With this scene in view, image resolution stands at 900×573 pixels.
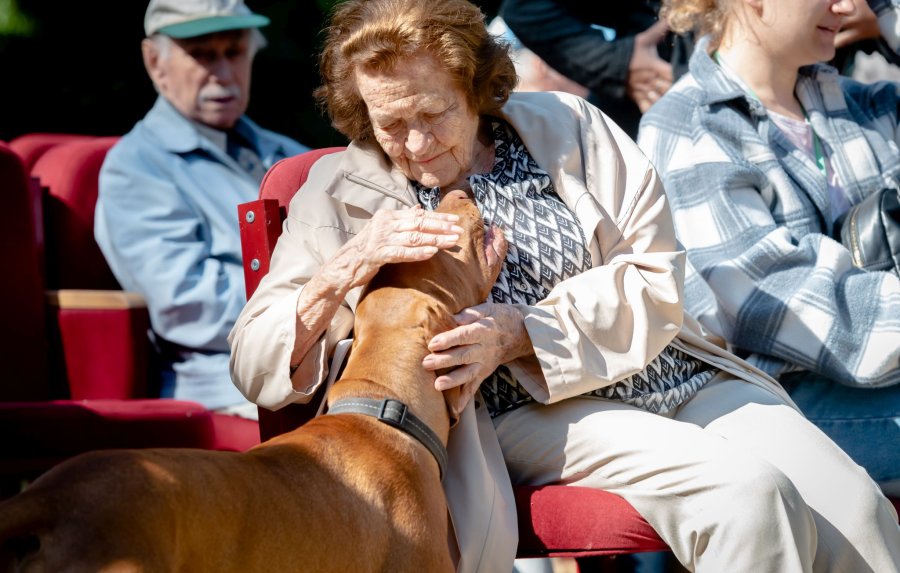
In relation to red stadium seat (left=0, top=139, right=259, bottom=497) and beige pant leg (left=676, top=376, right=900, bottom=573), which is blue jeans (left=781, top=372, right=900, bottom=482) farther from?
red stadium seat (left=0, top=139, right=259, bottom=497)

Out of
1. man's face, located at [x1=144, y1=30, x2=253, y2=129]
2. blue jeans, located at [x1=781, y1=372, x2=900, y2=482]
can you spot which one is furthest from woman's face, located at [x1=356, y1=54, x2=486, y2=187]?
man's face, located at [x1=144, y1=30, x2=253, y2=129]

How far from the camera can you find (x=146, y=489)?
1.82 metres

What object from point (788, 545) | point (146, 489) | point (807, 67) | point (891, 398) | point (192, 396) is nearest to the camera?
point (146, 489)

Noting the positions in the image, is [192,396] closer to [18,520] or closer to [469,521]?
[469,521]

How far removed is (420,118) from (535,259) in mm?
439

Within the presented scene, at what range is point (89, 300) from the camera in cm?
416

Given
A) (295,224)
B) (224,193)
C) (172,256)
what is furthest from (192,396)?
(295,224)

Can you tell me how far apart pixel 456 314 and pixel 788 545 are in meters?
0.84

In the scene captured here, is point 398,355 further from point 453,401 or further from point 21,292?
point 21,292

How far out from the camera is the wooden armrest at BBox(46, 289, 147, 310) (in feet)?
13.6

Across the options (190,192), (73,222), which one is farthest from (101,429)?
(190,192)

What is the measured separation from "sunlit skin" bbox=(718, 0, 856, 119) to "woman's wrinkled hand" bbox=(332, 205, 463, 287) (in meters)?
1.58

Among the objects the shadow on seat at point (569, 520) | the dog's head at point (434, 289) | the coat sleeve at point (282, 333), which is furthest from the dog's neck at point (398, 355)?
the shadow on seat at point (569, 520)

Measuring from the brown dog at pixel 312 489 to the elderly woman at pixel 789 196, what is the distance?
3.17 ft
